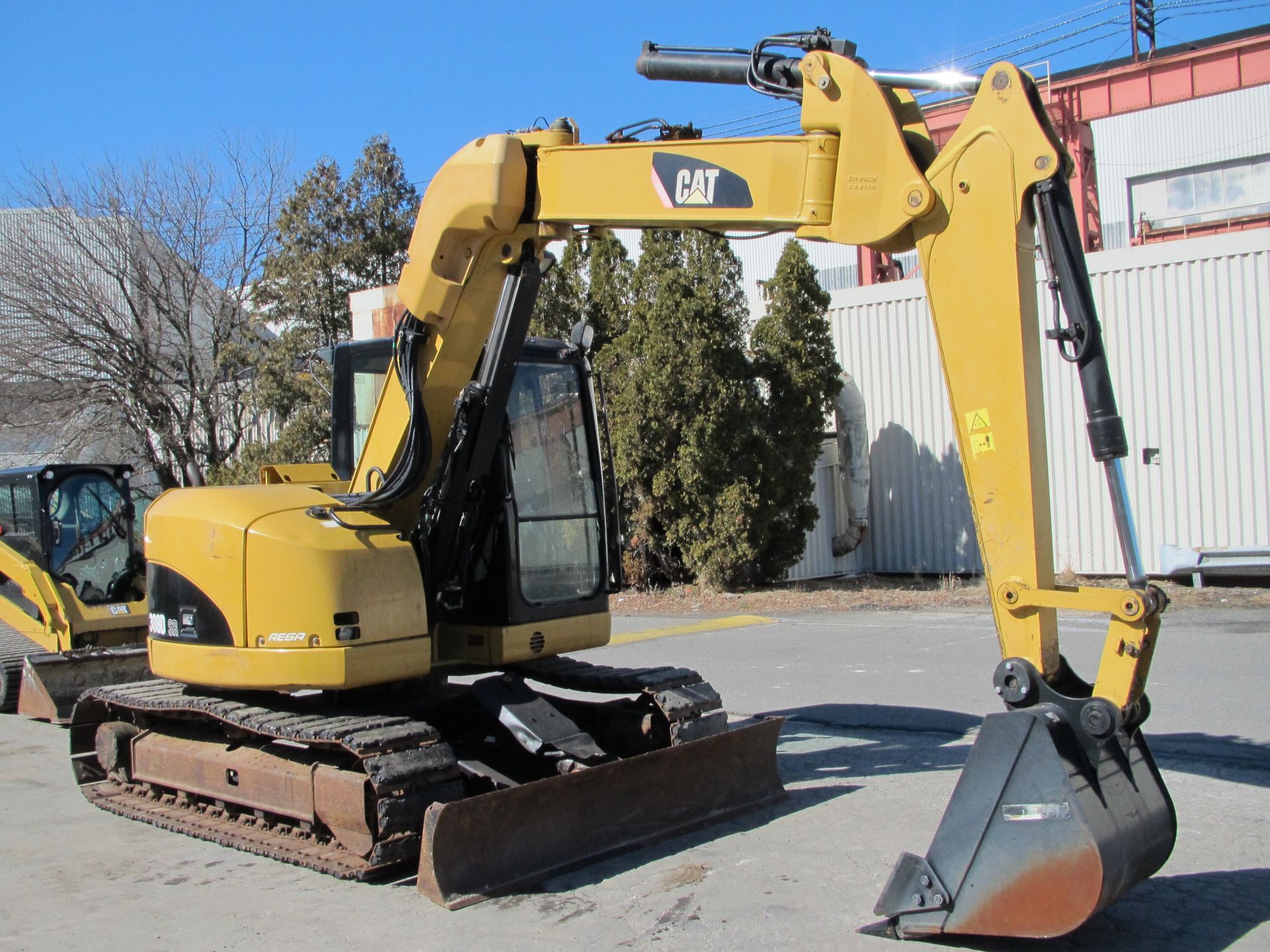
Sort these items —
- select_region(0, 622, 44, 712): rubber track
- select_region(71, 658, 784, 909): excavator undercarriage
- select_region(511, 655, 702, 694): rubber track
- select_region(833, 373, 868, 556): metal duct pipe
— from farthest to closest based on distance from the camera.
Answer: select_region(833, 373, 868, 556): metal duct pipe
select_region(0, 622, 44, 712): rubber track
select_region(511, 655, 702, 694): rubber track
select_region(71, 658, 784, 909): excavator undercarriage

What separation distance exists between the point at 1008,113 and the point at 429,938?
4029mm

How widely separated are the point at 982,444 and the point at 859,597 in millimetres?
12493

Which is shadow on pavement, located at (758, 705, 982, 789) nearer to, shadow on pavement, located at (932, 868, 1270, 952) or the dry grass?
shadow on pavement, located at (932, 868, 1270, 952)

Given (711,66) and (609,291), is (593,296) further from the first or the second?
(711,66)

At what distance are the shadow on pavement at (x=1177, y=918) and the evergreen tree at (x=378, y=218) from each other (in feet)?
76.0

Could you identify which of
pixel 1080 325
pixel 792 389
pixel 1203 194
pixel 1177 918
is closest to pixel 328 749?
pixel 1177 918

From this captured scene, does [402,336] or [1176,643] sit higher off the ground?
[402,336]

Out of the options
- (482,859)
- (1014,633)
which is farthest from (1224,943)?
(482,859)

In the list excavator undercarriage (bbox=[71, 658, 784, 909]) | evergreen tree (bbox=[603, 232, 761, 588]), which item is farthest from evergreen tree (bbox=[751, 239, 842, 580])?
excavator undercarriage (bbox=[71, 658, 784, 909])

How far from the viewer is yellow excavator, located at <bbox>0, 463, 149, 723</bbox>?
10438mm

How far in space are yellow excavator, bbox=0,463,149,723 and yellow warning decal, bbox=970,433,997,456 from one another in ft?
26.3

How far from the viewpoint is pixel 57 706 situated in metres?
9.54

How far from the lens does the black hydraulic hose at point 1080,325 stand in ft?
14.0

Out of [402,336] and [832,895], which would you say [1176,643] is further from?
[402,336]
